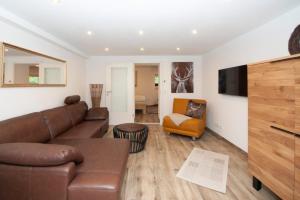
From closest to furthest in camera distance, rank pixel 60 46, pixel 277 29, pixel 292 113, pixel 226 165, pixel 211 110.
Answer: pixel 292 113
pixel 277 29
pixel 226 165
pixel 60 46
pixel 211 110

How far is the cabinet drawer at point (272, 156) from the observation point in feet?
4.81

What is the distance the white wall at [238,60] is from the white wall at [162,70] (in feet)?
0.92

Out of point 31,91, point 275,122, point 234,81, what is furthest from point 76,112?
point 275,122

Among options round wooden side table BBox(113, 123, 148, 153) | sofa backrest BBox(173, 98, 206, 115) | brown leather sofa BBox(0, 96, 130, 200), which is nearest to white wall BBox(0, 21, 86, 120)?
brown leather sofa BBox(0, 96, 130, 200)

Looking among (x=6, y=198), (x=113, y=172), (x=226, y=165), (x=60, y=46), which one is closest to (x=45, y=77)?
(x=60, y=46)

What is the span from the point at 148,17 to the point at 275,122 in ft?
6.67

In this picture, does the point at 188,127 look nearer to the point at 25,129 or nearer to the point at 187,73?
the point at 187,73

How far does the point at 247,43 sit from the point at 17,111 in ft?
13.1

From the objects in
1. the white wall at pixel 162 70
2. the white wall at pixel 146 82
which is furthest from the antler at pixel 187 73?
the white wall at pixel 146 82

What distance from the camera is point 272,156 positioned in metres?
1.66

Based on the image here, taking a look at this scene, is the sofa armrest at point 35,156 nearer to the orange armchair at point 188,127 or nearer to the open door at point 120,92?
the orange armchair at point 188,127

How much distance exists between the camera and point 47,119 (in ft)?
8.45

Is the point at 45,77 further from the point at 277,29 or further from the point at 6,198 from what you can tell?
the point at 277,29

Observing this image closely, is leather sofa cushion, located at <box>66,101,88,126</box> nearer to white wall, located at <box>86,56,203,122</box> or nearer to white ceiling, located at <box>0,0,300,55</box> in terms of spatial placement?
white wall, located at <box>86,56,203,122</box>
